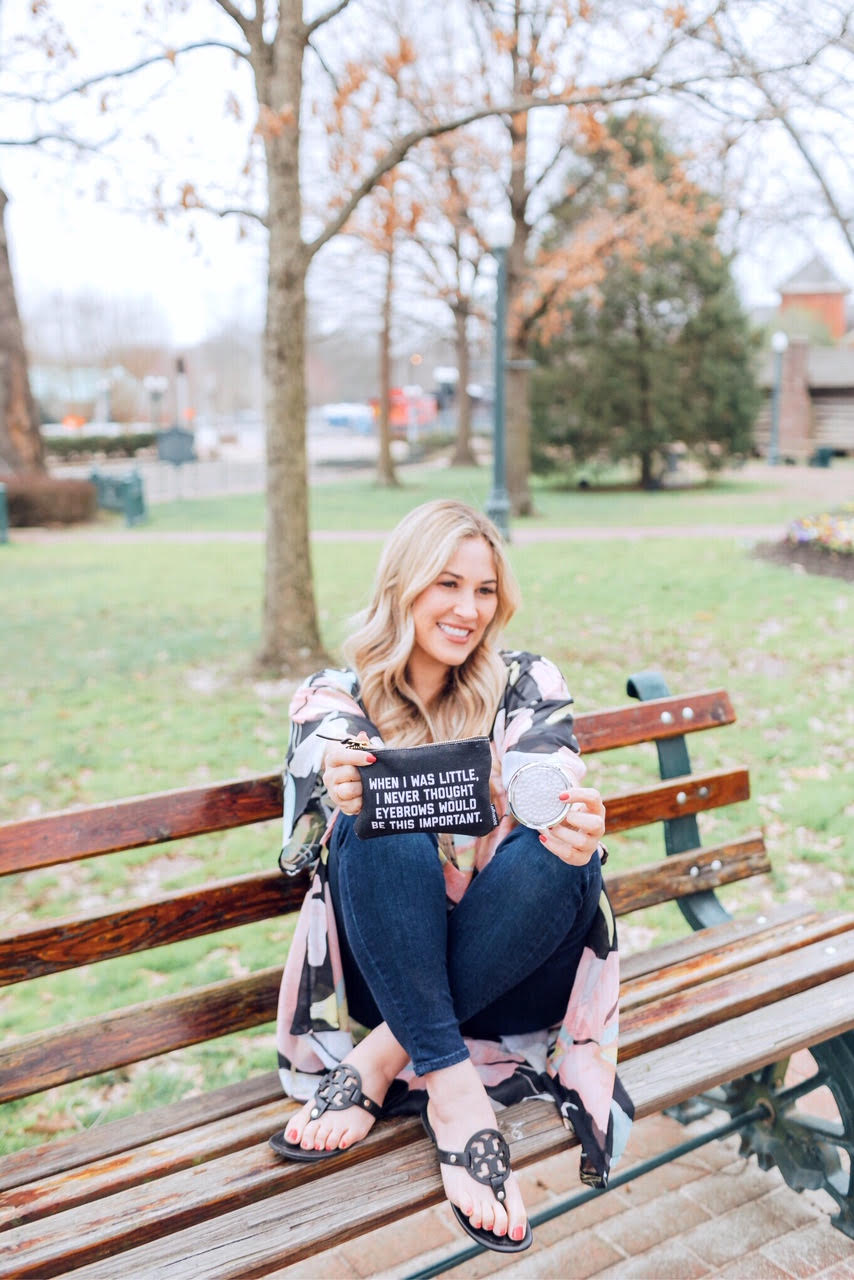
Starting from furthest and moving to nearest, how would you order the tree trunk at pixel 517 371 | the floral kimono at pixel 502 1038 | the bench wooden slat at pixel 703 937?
1. the tree trunk at pixel 517 371
2. the bench wooden slat at pixel 703 937
3. the floral kimono at pixel 502 1038

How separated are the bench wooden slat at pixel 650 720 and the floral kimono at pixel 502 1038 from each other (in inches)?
12.1

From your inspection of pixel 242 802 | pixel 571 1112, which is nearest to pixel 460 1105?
pixel 571 1112

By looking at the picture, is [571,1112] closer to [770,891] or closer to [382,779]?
[382,779]

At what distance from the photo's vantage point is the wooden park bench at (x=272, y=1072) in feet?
5.63

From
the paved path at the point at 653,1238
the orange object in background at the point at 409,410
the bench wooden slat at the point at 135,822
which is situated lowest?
the paved path at the point at 653,1238

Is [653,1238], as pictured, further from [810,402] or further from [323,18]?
[810,402]

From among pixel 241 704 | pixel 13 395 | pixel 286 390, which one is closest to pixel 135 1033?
pixel 241 704

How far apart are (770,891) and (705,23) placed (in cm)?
469

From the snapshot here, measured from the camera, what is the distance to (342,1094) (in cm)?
195

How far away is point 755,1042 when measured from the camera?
87.0 inches

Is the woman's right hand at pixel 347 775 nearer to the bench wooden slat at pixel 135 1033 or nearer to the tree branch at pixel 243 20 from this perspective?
the bench wooden slat at pixel 135 1033

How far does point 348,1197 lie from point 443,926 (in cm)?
47

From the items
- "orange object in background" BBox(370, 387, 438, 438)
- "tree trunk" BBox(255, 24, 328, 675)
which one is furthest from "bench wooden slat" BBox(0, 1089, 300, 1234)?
"orange object in background" BBox(370, 387, 438, 438)

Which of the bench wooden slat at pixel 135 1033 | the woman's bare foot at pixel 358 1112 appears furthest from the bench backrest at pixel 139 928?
the woman's bare foot at pixel 358 1112
